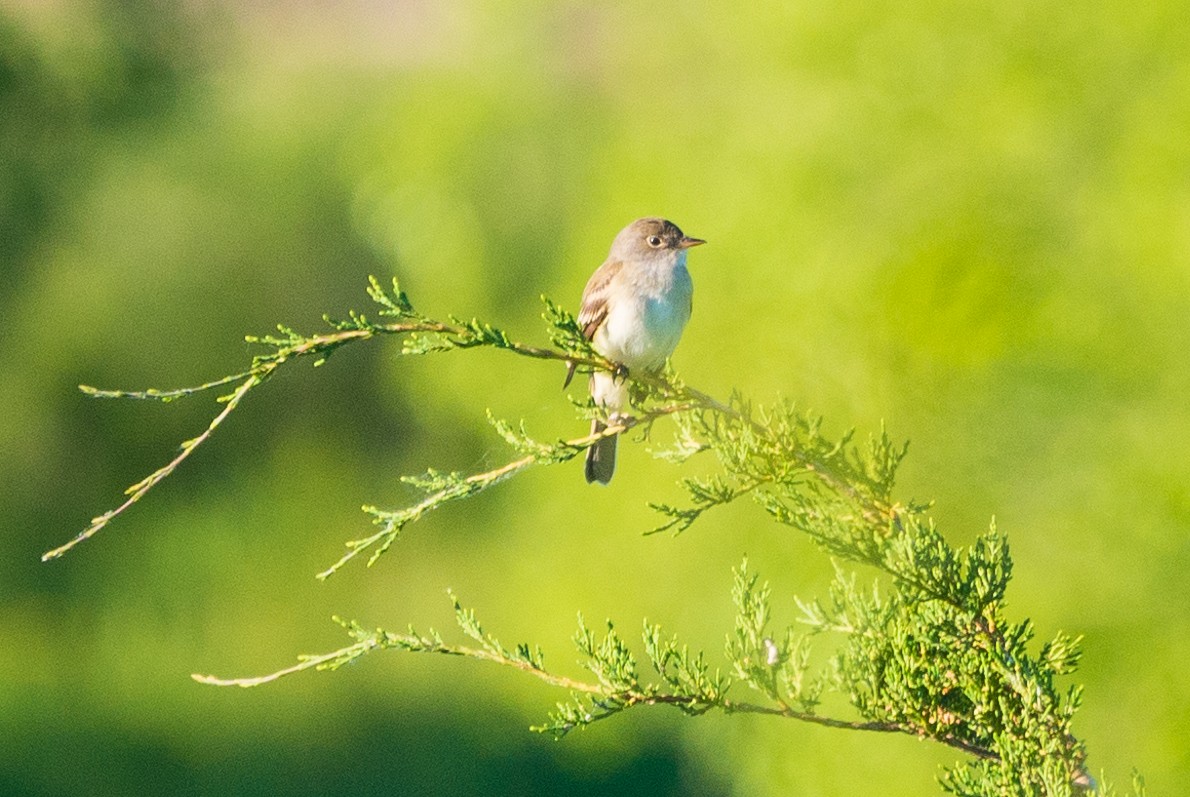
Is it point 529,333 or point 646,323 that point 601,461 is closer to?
point 646,323

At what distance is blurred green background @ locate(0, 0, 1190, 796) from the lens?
8.04 metres

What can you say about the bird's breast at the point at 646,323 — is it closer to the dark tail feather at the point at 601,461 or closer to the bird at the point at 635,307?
the bird at the point at 635,307

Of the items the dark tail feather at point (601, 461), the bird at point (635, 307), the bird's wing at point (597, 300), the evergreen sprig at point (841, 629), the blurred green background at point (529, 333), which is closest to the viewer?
the evergreen sprig at point (841, 629)

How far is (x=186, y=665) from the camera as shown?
16.6m

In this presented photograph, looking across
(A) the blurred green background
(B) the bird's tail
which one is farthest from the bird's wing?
(A) the blurred green background

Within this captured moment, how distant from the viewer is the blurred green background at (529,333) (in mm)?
8039

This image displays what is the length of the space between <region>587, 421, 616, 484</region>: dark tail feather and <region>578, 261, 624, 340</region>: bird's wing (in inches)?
19.4

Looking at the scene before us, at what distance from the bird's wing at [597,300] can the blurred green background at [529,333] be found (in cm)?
253

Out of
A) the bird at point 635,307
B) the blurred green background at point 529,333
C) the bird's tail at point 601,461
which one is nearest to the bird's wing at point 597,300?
the bird at point 635,307

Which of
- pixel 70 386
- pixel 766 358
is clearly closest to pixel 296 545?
pixel 70 386

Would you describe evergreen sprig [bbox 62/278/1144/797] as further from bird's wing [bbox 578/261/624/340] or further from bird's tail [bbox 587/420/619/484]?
bird's wing [bbox 578/261/624/340]

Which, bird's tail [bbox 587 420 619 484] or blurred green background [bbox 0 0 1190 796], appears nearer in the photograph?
bird's tail [bbox 587 420 619 484]

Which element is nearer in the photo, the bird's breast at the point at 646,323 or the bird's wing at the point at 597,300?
the bird's breast at the point at 646,323

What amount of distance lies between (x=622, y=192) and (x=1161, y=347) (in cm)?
597
